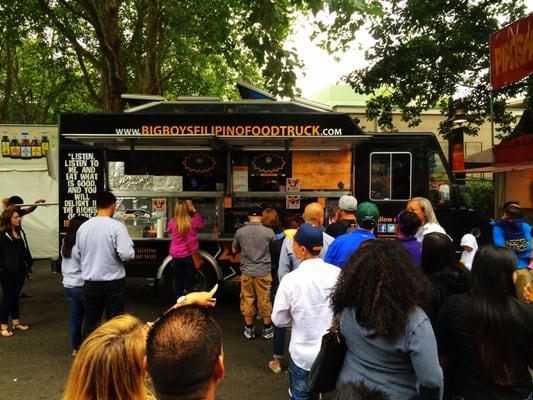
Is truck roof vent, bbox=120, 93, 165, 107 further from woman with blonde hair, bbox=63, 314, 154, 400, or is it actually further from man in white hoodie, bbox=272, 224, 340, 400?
woman with blonde hair, bbox=63, 314, 154, 400

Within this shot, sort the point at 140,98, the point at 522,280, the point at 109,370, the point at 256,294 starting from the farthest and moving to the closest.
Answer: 1. the point at 140,98
2. the point at 256,294
3. the point at 522,280
4. the point at 109,370

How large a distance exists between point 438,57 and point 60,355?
10921mm

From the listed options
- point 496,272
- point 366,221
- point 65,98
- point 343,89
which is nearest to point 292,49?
point 366,221

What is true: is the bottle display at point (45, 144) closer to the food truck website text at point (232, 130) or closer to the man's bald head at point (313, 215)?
the food truck website text at point (232, 130)

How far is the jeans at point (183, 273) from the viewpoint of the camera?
22.7 ft

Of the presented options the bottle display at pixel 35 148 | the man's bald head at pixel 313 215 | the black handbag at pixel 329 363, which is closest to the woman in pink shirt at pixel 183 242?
the man's bald head at pixel 313 215

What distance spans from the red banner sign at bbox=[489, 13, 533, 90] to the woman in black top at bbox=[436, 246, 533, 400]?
11.7 ft

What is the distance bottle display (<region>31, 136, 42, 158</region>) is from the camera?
11.4 meters

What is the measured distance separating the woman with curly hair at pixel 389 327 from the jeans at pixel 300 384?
2.73 feet

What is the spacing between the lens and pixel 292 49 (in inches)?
293

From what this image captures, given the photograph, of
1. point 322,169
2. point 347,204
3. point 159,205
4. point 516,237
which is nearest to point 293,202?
point 322,169

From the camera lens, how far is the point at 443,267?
3.17 m

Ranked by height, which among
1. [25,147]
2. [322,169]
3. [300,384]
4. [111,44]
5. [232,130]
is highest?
[111,44]

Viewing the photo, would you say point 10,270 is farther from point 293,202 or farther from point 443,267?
point 443,267
